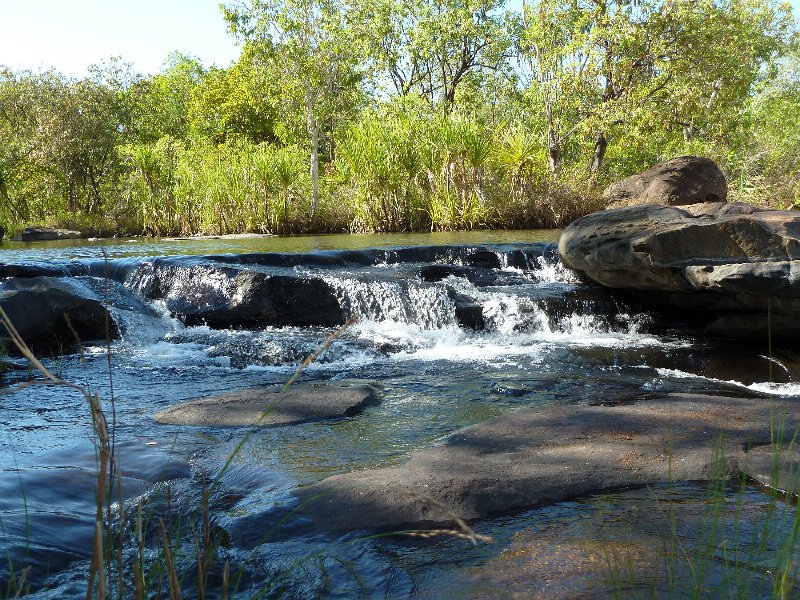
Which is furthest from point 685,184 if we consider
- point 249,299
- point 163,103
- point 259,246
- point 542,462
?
point 163,103

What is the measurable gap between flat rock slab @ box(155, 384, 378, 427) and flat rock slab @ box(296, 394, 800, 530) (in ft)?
3.83

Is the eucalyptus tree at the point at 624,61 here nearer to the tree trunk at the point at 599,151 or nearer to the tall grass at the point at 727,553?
the tree trunk at the point at 599,151

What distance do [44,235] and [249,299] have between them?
52.8ft

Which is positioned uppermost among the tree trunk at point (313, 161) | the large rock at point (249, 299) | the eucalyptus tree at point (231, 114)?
the eucalyptus tree at point (231, 114)

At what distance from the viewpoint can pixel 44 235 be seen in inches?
872

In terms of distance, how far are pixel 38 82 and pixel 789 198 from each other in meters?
26.4

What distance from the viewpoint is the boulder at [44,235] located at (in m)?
21.9

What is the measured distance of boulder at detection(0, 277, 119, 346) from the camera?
25.0 ft

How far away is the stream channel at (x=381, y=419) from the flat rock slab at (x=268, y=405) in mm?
122

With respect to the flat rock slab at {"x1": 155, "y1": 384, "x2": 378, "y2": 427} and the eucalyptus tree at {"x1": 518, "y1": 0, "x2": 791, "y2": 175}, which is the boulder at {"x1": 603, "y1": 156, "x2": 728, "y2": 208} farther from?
the flat rock slab at {"x1": 155, "y1": 384, "x2": 378, "y2": 427}

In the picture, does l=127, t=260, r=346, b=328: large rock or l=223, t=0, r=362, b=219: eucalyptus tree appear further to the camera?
l=223, t=0, r=362, b=219: eucalyptus tree

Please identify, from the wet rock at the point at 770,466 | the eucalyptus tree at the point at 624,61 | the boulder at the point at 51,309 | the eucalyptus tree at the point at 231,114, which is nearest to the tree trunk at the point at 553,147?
the eucalyptus tree at the point at 624,61

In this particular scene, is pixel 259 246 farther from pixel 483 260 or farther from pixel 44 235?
pixel 44 235

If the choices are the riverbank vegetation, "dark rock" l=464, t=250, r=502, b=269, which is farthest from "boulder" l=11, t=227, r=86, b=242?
"dark rock" l=464, t=250, r=502, b=269
